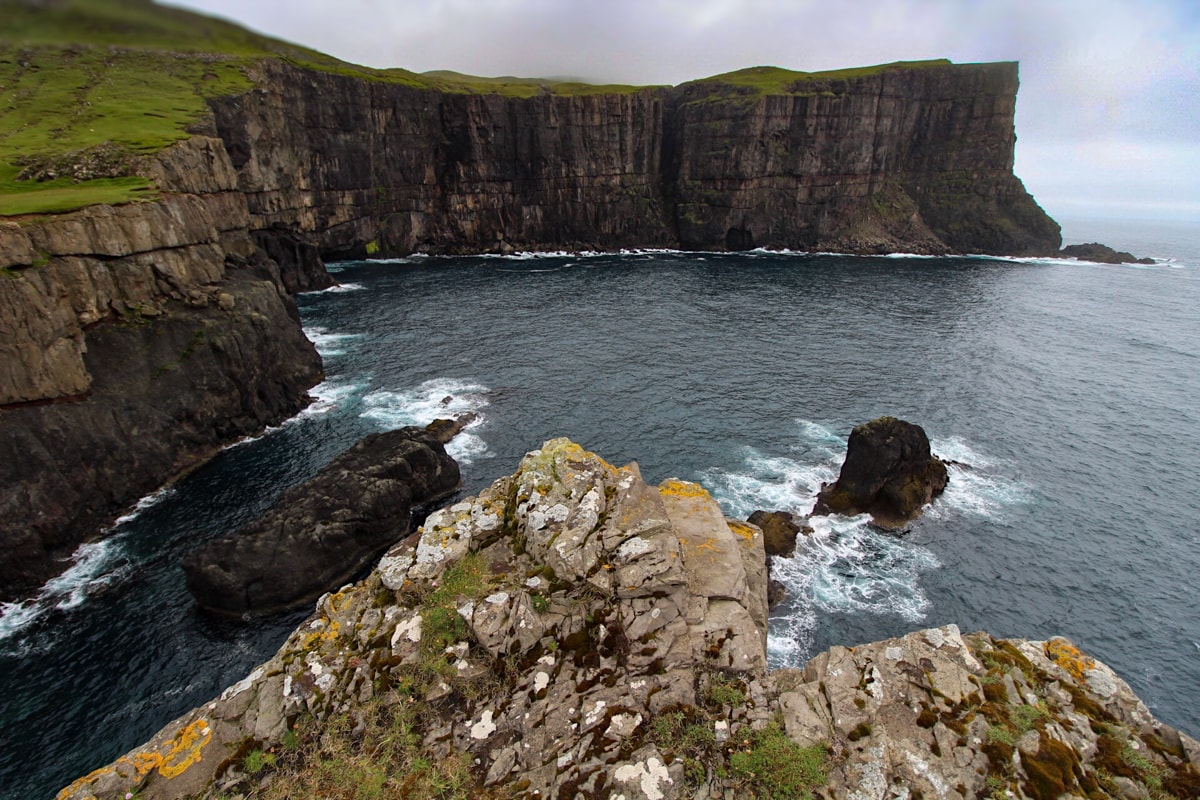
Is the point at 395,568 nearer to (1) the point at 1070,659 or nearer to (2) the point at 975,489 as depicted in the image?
(1) the point at 1070,659

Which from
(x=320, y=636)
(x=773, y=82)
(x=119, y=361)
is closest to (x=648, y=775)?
(x=320, y=636)

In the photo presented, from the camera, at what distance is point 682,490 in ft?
60.1

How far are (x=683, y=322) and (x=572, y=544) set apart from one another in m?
67.3

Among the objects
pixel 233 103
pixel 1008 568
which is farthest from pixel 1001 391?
pixel 233 103

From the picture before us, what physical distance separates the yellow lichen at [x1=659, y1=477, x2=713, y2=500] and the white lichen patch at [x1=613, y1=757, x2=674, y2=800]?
27.5 ft

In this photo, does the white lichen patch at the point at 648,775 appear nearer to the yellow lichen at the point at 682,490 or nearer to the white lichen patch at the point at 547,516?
the white lichen patch at the point at 547,516

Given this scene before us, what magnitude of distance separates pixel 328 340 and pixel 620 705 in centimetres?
6713

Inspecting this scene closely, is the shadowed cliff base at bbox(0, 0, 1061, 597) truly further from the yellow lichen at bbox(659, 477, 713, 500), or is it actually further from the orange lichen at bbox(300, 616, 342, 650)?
the yellow lichen at bbox(659, 477, 713, 500)

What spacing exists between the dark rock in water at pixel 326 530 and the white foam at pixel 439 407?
469cm

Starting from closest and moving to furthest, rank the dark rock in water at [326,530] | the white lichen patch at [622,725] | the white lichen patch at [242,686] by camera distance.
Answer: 1. the white lichen patch at [622,725]
2. the white lichen patch at [242,686]
3. the dark rock in water at [326,530]

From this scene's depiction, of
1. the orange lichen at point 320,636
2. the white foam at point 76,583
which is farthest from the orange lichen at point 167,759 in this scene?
the white foam at point 76,583

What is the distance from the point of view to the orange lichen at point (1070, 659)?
40.6 feet

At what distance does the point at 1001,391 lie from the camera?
2238 inches

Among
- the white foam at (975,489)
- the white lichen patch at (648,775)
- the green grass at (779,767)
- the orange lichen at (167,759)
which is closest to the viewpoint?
the green grass at (779,767)
